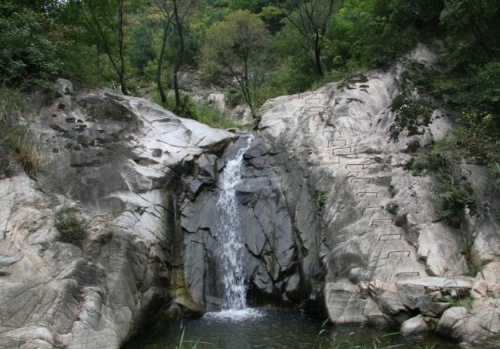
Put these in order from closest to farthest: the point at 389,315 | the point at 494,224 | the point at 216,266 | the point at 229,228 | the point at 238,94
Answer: the point at 389,315 → the point at 494,224 → the point at 216,266 → the point at 229,228 → the point at 238,94

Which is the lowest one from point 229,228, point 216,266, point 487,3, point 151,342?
point 151,342

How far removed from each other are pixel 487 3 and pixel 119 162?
11101mm

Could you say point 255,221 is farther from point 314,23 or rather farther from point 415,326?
point 314,23

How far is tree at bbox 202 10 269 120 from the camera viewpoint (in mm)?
24094

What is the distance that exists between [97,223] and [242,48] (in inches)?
643

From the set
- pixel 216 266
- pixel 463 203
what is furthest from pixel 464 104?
pixel 216 266

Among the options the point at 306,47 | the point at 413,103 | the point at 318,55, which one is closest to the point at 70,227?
the point at 413,103

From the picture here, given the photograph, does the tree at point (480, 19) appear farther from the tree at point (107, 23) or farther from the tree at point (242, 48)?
→ the tree at point (107, 23)

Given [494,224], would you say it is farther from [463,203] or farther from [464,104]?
[464,104]

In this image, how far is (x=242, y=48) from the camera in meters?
24.3

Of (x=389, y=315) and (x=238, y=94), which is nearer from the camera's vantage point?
(x=389, y=315)

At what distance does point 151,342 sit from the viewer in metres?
9.29

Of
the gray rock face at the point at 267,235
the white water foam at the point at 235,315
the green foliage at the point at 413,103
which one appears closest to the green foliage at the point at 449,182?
the green foliage at the point at 413,103

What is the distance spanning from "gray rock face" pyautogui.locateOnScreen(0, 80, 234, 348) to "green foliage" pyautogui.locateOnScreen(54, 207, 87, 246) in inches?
1.6
